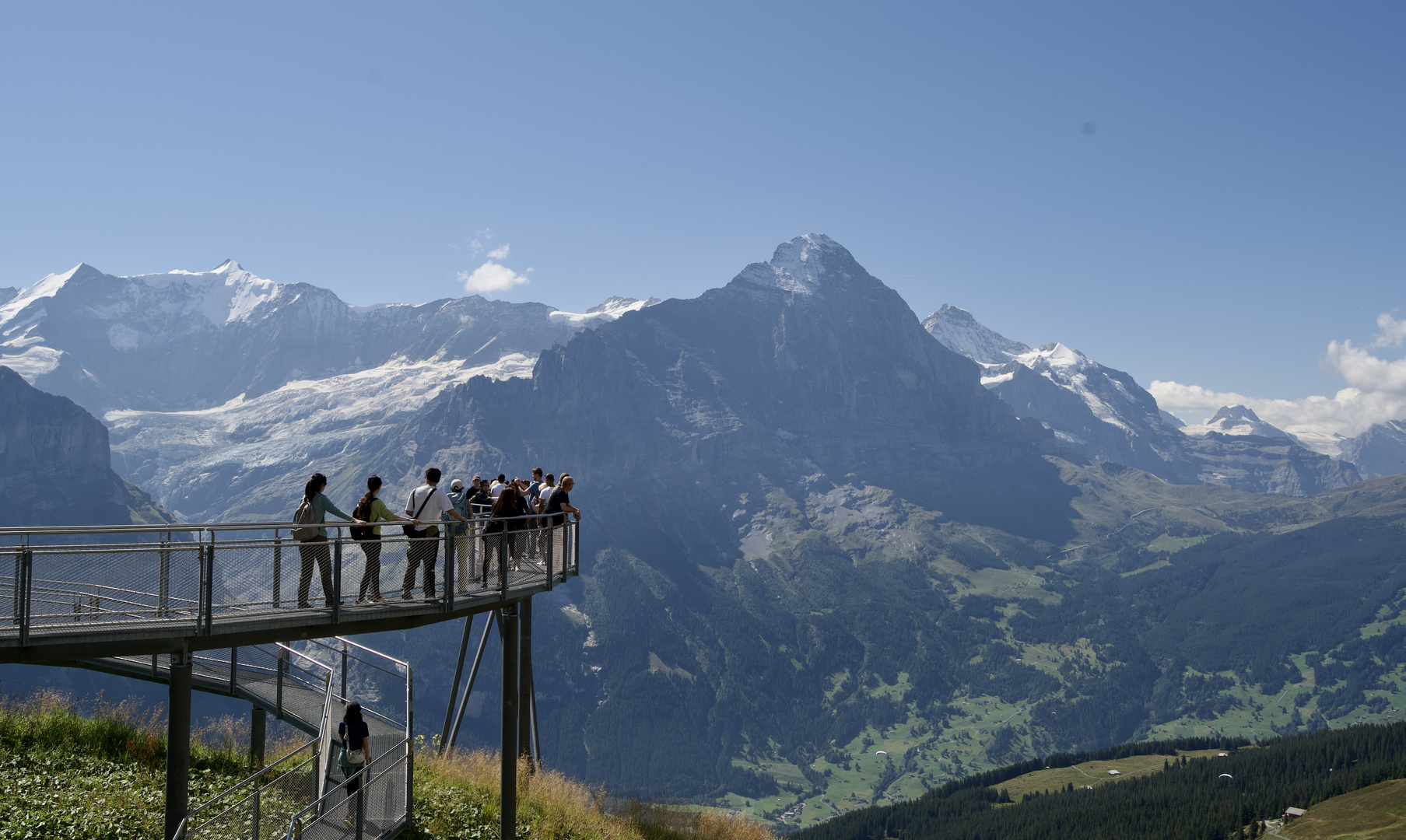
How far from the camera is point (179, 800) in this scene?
1595 centimetres

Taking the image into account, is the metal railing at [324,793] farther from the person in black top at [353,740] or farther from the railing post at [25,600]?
the railing post at [25,600]

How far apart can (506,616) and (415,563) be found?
489cm

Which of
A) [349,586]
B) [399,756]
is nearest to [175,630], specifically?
[349,586]

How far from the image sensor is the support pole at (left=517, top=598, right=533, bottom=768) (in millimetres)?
24812

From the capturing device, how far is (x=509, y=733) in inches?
874

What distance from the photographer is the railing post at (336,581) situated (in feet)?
53.4

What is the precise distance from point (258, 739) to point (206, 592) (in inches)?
504

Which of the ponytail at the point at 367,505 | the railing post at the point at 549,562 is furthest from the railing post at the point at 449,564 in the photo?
the railing post at the point at 549,562

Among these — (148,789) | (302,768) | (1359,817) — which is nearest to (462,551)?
(302,768)

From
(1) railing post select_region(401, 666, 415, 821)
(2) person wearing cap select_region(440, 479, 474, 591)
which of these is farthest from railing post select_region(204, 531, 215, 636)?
(1) railing post select_region(401, 666, 415, 821)

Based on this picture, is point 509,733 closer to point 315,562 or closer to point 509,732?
point 509,732

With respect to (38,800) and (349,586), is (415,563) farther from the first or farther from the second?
(38,800)

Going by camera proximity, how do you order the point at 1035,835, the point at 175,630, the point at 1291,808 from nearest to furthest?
1. the point at 175,630
2. the point at 1291,808
3. the point at 1035,835

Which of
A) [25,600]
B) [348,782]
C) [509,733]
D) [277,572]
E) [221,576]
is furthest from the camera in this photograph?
[509,733]
